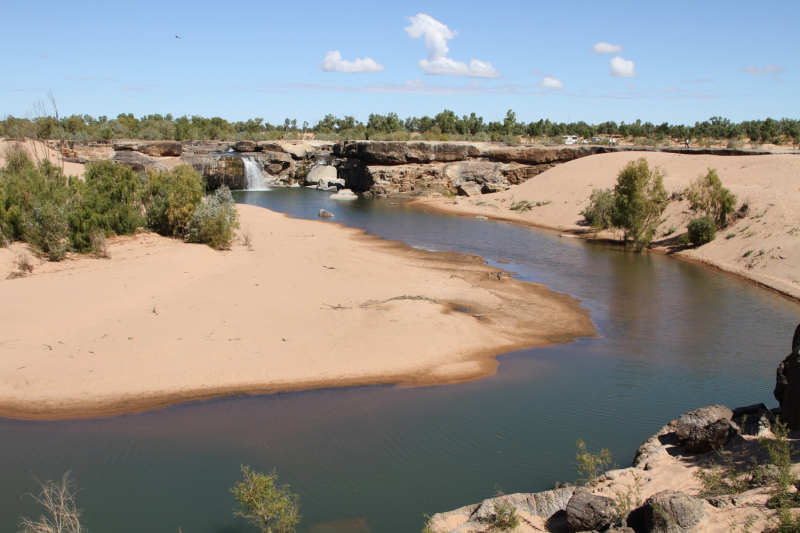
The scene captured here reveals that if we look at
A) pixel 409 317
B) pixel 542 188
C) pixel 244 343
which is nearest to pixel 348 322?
pixel 409 317

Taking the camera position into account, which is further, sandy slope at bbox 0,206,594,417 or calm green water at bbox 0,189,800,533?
sandy slope at bbox 0,206,594,417

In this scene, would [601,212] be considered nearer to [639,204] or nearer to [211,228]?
[639,204]

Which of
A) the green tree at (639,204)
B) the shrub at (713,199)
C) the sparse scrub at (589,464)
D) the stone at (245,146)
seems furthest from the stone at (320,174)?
the sparse scrub at (589,464)

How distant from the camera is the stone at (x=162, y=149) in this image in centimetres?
4859

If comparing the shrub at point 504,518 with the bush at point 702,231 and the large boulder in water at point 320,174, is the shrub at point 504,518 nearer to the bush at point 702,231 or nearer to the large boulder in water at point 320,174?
the bush at point 702,231

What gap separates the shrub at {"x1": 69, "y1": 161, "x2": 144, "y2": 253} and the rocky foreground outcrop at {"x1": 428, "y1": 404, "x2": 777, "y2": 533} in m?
15.4

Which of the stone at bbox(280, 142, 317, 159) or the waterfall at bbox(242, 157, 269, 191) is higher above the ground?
the stone at bbox(280, 142, 317, 159)

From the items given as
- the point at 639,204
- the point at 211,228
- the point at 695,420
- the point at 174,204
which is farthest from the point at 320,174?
the point at 695,420

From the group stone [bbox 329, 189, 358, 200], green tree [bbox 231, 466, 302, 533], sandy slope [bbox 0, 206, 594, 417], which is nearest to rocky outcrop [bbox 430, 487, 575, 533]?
green tree [bbox 231, 466, 302, 533]

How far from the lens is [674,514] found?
536 cm

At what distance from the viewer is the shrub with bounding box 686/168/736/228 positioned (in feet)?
83.2

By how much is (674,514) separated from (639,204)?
913 inches

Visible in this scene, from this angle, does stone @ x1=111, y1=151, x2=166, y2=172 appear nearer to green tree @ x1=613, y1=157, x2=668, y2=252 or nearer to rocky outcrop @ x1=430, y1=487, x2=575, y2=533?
green tree @ x1=613, y1=157, x2=668, y2=252

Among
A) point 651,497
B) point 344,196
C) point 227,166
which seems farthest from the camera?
point 227,166
